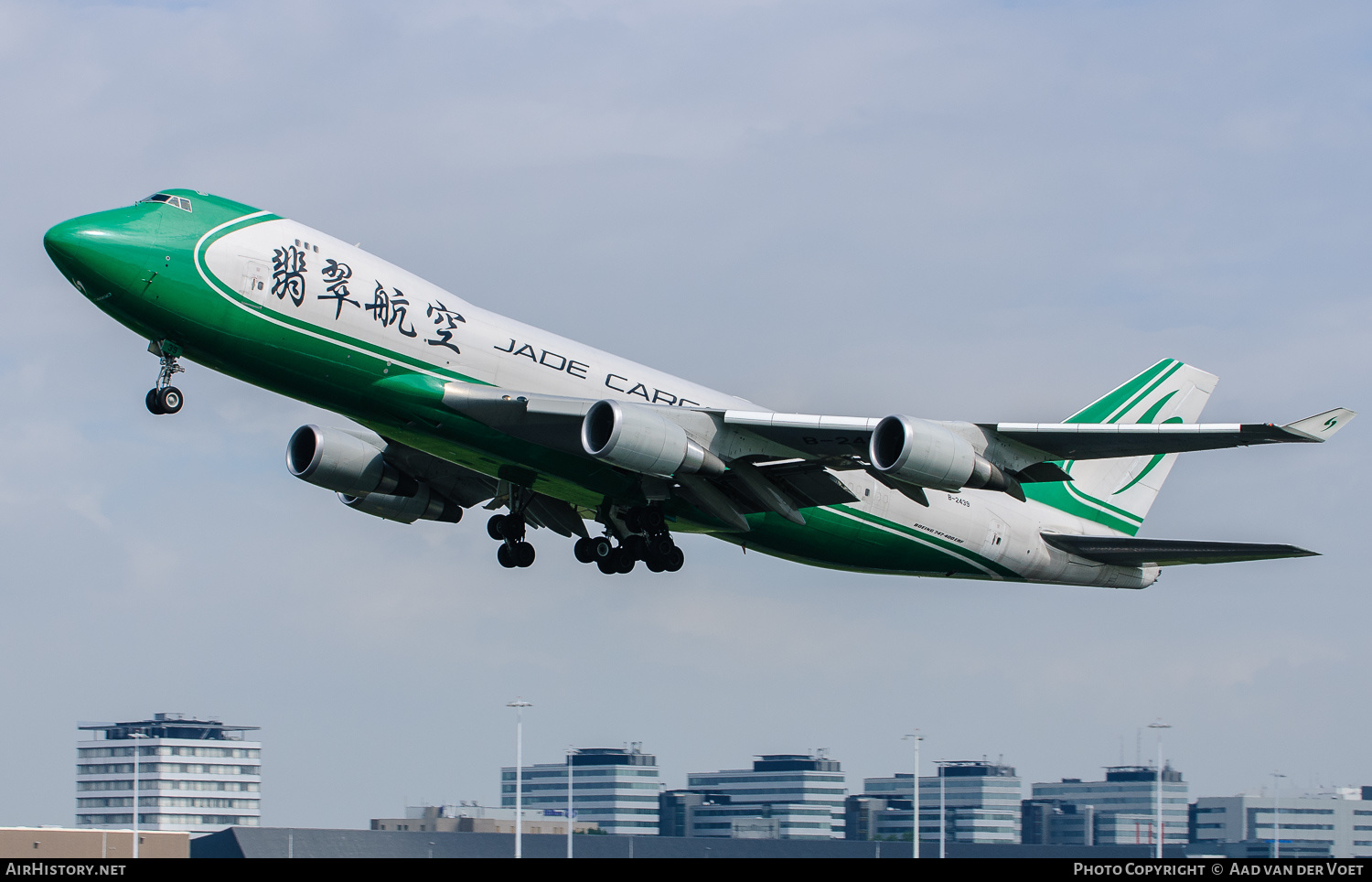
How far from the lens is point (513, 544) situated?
3572 centimetres

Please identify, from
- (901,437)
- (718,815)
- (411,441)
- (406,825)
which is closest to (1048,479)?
(901,437)

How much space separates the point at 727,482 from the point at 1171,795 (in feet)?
320

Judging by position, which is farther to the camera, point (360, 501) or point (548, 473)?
point (360, 501)

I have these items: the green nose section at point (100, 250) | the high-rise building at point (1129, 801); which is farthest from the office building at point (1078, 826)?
the green nose section at point (100, 250)

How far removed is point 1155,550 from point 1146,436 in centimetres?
881

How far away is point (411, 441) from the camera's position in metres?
30.8

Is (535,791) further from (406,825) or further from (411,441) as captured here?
(411,441)

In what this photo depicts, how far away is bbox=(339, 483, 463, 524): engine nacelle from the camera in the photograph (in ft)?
119

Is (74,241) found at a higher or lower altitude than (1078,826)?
higher

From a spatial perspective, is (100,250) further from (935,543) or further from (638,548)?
(935,543)

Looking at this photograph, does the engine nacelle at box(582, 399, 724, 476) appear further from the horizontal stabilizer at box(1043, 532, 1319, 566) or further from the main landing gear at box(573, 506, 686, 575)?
the horizontal stabilizer at box(1043, 532, 1319, 566)

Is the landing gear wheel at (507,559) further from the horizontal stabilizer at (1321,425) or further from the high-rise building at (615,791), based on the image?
the high-rise building at (615,791)

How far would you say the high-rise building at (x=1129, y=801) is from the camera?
357 ft

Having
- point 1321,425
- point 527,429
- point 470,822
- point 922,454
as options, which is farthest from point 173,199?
point 470,822
